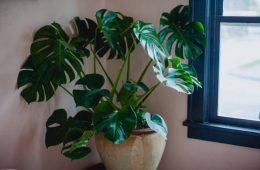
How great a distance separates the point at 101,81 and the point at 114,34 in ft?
0.85

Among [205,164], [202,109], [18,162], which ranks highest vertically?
[202,109]

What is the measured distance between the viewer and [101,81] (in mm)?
2035

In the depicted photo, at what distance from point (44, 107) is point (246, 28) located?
1.20 m

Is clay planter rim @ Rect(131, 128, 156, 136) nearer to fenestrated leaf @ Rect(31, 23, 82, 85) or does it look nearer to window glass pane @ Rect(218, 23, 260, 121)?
fenestrated leaf @ Rect(31, 23, 82, 85)

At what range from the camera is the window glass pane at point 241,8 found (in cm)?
206

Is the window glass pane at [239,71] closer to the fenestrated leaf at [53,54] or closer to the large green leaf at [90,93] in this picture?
the large green leaf at [90,93]

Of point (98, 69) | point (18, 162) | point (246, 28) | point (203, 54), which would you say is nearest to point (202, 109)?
point (203, 54)

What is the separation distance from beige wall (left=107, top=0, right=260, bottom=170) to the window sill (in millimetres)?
41

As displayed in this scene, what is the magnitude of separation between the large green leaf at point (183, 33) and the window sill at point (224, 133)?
1.44 feet

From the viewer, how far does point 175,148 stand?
7.88ft

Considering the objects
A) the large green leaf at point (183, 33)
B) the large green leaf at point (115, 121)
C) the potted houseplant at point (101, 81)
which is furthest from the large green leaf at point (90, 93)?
the large green leaf at point (183, 33)

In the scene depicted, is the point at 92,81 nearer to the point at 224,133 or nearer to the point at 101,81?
the point at 101,81

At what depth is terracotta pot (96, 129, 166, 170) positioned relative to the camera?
192cm

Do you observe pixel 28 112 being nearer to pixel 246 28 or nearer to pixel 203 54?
pixel 203 54
